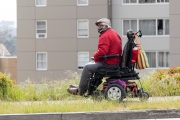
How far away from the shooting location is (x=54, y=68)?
47.6 m

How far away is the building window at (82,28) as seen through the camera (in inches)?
1881

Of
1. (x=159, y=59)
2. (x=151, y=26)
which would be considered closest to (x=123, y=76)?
(x=159, y=59)

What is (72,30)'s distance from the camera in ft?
156

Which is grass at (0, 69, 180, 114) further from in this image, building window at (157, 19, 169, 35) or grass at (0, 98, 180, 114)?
building window at (157, 19, 169, 35)

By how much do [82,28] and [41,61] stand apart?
462 cm

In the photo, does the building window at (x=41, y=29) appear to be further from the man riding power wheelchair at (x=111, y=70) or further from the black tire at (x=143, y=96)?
the black tire at (x=143, y=96)

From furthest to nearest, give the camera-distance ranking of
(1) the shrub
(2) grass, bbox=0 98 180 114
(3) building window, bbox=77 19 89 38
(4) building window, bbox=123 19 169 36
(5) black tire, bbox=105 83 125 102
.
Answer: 1. (4) building window, bbox=123 19 169 36
2. (3) building window, bbox=77 19 89 38
3. (1) the shrub
4. (5) black tire, bbox=105 83 125 102
5. (2) grass, bbox=0 98 180 114

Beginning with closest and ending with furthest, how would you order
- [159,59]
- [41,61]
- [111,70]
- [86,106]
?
1. [86,106]
2. [111,70]
3. [159,59]
4. [41,61]

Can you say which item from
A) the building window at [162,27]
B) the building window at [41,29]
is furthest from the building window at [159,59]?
the building window at [41,29]

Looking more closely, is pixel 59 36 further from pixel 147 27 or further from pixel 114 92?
pixel 114 92

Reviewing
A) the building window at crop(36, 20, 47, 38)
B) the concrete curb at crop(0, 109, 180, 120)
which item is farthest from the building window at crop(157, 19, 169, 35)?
the concrete curb at crop(0, 109, 180, 120)

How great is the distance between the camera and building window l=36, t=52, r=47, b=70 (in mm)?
48159

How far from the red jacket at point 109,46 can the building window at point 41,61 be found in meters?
36.3

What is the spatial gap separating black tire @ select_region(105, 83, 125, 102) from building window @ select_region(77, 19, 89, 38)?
36.2 m
